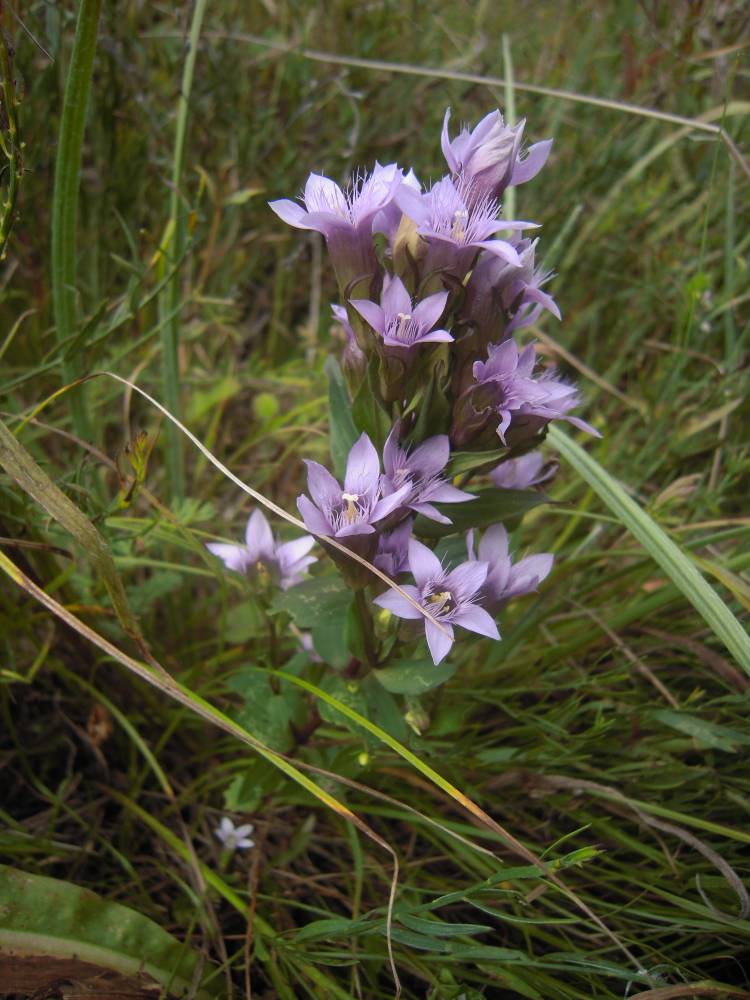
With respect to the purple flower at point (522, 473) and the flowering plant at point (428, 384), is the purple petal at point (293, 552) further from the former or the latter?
the purple flower at point (522, 473)

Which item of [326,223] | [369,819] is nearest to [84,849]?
[369,819]

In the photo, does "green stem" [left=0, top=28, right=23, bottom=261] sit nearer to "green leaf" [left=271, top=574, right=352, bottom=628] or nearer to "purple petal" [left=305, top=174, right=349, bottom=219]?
"purple petal" [left=305, top=174, right=349, bottom=219]

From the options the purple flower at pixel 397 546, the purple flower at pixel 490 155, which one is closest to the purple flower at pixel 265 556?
the purple flower at pixel 397 546

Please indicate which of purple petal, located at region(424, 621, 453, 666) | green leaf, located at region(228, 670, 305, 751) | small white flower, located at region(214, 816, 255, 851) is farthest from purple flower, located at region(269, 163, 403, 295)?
small white flower, located at region(214, 816, 255, 851)

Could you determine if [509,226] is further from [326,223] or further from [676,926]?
[676,926]

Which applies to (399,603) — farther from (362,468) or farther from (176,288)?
(176,288)

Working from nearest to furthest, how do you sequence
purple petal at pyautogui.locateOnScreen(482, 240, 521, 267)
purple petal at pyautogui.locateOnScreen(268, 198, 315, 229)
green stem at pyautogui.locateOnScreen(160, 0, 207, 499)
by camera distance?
purple petal at pyautogui.locateOnScreen(482, 240, 521, 267) → purple petal at pyautogui.locateOnScreen(268, 198, 315, 229) → green stem at pyautogui.locateOnScreen(160, 0, 207, 499)

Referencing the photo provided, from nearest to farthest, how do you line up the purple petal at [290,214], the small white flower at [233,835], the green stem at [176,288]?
the purple petal at [290,214] → the small white flower at [233,835] → the green stem at [176,288]
